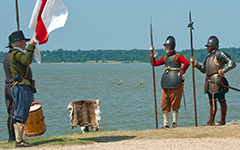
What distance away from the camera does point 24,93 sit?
7961mm

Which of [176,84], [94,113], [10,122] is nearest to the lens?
[10,122]

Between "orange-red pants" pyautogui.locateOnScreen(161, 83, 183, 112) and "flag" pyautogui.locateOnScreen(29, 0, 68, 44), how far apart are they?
3.25 metres

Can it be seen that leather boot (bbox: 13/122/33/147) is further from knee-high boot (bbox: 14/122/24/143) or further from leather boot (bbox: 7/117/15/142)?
leather boot (bbox: 7/117/15/142)

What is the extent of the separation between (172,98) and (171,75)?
1.72ft

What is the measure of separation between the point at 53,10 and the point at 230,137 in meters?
4.16

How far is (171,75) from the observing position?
10172mm

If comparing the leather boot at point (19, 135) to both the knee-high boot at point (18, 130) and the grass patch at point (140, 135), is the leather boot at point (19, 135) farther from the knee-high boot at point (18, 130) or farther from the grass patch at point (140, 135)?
the grass patch at point (140, 135)

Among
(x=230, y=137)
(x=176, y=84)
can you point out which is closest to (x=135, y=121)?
(x=176, y=84)

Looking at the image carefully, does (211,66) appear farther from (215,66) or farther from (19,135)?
(19,135)

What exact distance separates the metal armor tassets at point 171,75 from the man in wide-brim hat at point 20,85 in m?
3.39

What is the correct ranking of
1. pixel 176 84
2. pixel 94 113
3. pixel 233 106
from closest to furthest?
1. pixel 176 84
2. pixel 94 113
3. pixel 233 106

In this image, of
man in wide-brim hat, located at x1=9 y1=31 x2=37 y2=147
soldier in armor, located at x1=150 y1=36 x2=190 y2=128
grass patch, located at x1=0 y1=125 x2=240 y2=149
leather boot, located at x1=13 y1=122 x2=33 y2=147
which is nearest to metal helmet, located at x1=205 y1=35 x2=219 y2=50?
soldier in armor, located at x1=150 y1=36 x2=190 y2=128

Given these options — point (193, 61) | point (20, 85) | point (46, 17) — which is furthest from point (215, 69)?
point (20, 85)

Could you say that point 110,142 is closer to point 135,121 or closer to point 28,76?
point 28,76
